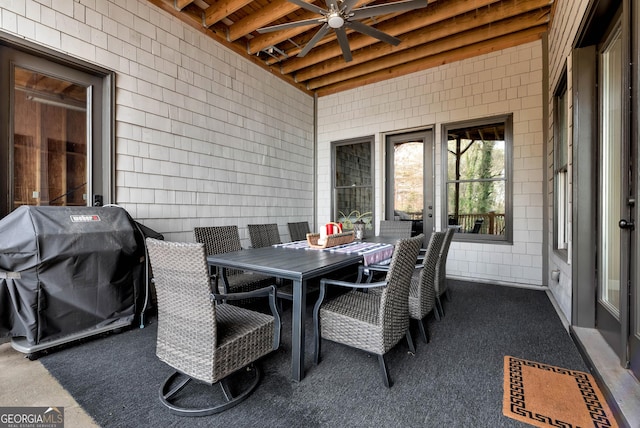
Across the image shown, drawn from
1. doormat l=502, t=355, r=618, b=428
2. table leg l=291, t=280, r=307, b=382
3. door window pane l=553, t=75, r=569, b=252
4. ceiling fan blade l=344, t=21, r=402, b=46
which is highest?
ceiling fan blade l=344, t=21, r=402, b=46

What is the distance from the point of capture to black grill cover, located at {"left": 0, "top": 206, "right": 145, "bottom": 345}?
7.14 ft

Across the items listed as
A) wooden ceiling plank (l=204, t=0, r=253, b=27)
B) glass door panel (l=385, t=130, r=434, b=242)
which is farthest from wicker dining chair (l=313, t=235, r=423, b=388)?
wooden ceiling plank (l=204, t=0, r=253, b=27)

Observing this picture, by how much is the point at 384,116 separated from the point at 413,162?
101 cm

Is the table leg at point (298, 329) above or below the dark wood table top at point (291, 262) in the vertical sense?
below

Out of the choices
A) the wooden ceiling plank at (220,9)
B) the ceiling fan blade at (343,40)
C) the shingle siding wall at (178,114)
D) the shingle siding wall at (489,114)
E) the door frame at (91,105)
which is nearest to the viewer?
the door frame at (91,105)

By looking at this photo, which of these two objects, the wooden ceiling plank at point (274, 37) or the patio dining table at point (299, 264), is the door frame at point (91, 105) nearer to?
the patio dining table at point (299, 264)

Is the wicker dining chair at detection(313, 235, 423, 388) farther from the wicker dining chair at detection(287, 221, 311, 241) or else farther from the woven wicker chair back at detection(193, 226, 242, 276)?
the wicker dining chair at detection(287, 221, 311, 241)

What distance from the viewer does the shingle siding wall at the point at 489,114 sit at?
429 centimetres

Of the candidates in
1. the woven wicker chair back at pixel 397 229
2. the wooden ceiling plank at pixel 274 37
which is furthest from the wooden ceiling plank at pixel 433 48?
the woven wicker chair back at pixel 397 229

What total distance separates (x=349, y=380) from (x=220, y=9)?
4390mm

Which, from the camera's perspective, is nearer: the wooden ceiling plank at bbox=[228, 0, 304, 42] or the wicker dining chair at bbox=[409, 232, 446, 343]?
the wicker dining chair at bbox=[409, 232, 446, 343]

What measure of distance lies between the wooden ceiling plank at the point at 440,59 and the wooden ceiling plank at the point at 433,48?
4.9 inches

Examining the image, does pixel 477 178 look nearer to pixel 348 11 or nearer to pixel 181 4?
pixel 348 11

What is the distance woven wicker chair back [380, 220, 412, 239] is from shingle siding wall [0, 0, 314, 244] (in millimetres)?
1909
